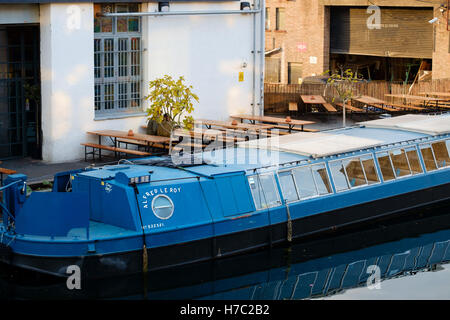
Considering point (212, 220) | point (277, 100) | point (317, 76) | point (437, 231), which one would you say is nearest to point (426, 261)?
point (437, 231)

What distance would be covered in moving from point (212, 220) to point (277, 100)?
19082 millimetres

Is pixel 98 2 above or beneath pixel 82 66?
above

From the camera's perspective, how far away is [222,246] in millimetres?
15859

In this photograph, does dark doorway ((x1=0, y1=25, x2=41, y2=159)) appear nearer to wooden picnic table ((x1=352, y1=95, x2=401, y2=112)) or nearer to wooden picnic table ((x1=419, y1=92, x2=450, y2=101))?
wooden picnic table ((x1=352, y1=95, x2=401, y2=112))

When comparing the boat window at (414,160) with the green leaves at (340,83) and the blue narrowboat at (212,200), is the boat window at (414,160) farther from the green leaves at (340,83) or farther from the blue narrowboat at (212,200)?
the green leaves at (340,83)

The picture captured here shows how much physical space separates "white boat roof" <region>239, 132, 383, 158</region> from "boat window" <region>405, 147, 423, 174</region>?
883mm

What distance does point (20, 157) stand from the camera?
909 inches

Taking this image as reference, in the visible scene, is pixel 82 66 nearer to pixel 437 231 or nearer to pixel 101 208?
pixel 101 208

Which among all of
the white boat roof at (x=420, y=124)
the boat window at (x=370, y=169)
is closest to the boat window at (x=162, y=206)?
the boat window at (x=370, y=169)

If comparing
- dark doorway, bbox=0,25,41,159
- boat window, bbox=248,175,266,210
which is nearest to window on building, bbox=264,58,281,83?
dark doorway, bbox=0,25,41,159

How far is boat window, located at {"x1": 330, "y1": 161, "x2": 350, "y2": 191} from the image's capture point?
59.2 ft

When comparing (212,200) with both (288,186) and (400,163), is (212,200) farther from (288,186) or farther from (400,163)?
(400,163)

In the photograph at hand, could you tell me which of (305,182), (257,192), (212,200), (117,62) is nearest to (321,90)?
(117,62)
